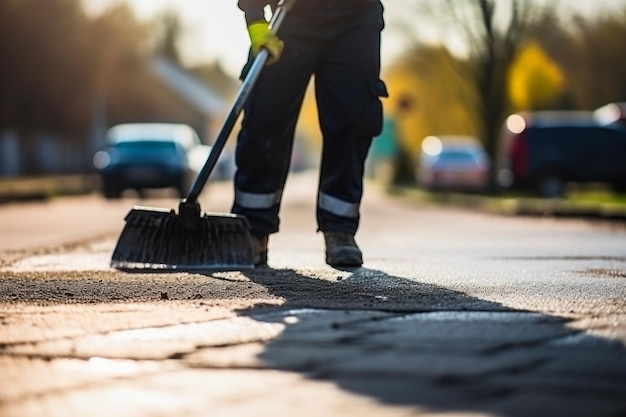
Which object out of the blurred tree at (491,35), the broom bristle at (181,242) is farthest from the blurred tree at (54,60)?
the broom bristle at (181,242)

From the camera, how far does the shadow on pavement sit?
9.22ft

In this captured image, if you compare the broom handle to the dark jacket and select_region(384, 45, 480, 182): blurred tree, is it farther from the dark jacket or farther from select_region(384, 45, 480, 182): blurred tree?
select_region(384, 45, 480, 182): blurred tree

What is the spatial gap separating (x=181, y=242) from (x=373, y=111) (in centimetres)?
117

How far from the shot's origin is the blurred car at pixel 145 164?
26.5 metres

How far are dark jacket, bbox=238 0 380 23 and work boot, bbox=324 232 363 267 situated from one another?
102 cm

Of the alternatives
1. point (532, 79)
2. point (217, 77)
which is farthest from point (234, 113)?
point (217, 77)

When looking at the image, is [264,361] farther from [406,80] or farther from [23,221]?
[406,80]

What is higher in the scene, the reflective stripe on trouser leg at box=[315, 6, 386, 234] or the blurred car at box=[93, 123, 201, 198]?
the reflective stripe on trouser leg at box=[315, 6, 386, 234]

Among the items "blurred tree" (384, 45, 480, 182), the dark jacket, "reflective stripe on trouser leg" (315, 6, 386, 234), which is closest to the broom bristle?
"reflective stripe on trouser leg" (315, 6, 386, 234)

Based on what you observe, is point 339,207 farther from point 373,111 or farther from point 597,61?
point 597,61

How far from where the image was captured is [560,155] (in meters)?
28.4

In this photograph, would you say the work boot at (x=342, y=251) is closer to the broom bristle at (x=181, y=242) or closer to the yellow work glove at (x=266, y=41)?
the broom bristle at (x=181, y=242)

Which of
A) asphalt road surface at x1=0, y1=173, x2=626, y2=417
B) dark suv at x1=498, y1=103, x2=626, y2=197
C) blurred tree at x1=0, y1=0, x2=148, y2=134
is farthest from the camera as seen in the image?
blurred tree at x1=0, y1=0, x2=148, y2=134

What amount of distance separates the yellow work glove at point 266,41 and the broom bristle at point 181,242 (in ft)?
2.56
